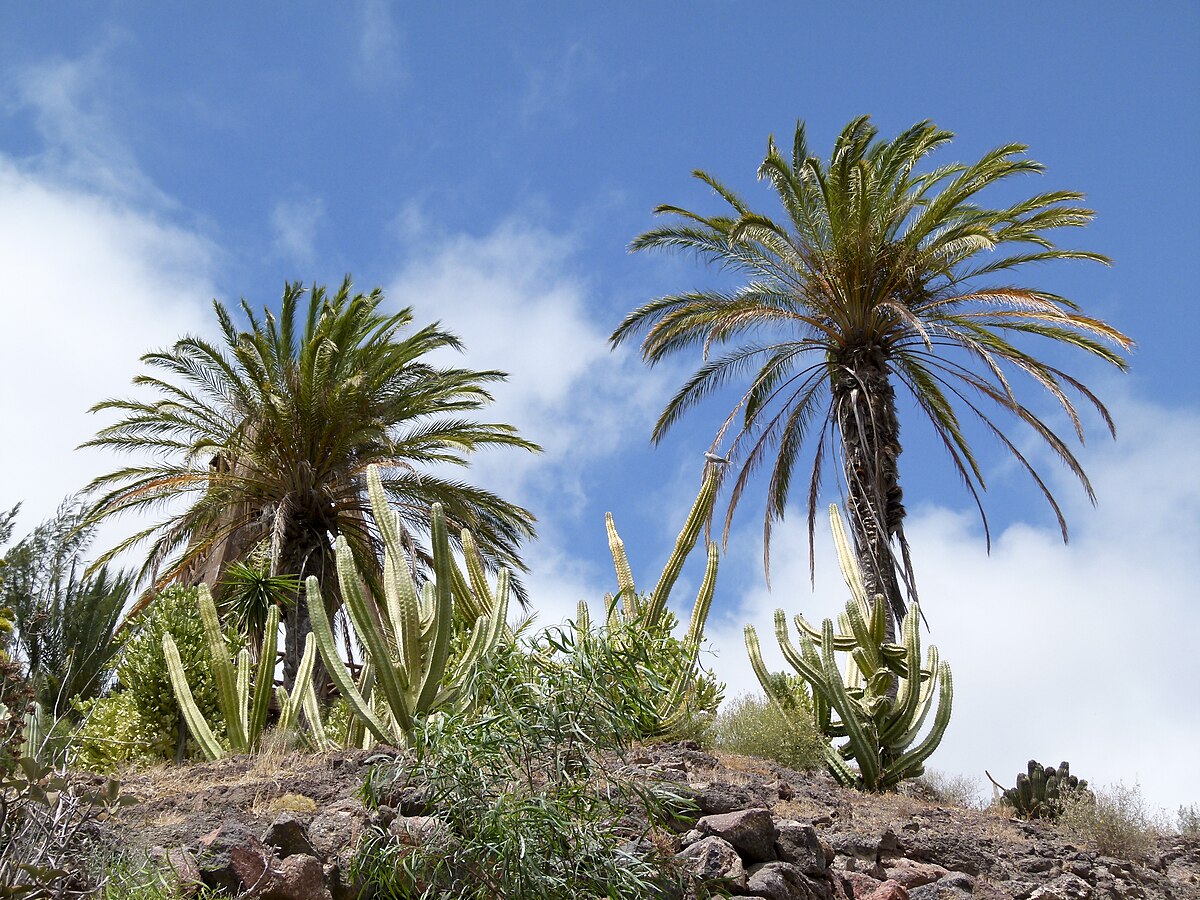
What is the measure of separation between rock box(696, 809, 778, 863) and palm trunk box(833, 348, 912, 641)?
6.02m

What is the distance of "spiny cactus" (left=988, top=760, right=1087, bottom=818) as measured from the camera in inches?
428

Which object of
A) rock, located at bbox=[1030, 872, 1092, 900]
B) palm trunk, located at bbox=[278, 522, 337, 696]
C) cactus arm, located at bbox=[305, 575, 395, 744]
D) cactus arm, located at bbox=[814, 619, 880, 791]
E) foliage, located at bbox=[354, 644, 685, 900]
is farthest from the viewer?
palm trunk, located at bbox=[278, 522, 337, 696]

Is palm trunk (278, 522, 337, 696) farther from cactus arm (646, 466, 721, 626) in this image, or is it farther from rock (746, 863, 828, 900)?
rock (746, 863, 828, 900)

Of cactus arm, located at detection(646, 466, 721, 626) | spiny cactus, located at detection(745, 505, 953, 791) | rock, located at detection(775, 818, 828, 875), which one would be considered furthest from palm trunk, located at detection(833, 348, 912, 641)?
rock, located at detection(775, 818, 828, 875)

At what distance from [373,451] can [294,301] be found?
120 inches

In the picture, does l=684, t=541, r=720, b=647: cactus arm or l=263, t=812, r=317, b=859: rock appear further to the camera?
l=684, t=541, r=720, b=647: cactus arm

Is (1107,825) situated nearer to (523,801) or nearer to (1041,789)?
(1041,789)

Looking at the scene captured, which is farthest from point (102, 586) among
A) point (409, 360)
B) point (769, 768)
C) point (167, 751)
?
point (769, 768)

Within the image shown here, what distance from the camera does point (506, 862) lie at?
579cm

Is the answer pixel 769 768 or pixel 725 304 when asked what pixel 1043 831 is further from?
pixel 725 304

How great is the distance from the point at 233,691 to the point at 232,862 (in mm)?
4691

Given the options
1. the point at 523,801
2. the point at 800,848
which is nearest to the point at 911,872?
the point at 800,848

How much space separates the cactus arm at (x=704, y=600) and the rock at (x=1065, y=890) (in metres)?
3.62

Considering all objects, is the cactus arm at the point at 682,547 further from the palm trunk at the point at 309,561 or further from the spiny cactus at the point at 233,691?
the palm trunk at the point at 309,561
